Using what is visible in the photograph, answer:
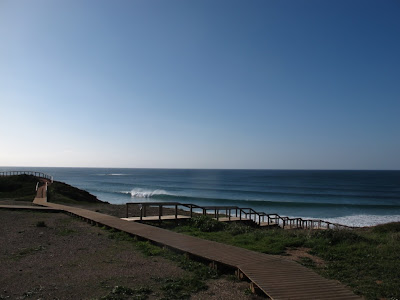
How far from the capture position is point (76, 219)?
50.7 feet

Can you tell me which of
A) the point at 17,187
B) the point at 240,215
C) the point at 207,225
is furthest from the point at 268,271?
the point at 17,187

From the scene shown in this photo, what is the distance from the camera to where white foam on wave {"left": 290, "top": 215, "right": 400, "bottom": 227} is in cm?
2848

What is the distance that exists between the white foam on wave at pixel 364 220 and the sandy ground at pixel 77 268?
24.6m

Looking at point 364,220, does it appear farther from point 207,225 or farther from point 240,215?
point 207,225

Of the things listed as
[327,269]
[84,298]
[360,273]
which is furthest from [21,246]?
[360,273]

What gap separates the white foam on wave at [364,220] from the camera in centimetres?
2848

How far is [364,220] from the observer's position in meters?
30.3

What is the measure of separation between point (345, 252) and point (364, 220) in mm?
25699

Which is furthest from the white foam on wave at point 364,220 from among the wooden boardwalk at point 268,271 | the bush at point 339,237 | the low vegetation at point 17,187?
the low vegetation at point 17,187

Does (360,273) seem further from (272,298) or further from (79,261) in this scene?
(79,261)

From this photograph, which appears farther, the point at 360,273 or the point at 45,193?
the point at 45,193

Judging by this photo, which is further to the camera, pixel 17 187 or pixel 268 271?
pixel 17 187

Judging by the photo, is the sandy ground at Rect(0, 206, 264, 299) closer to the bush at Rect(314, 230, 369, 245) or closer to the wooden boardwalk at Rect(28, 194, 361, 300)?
the wooden boardwalk at Rect(28, 194, 361, 300)

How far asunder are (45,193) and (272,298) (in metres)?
26.9
